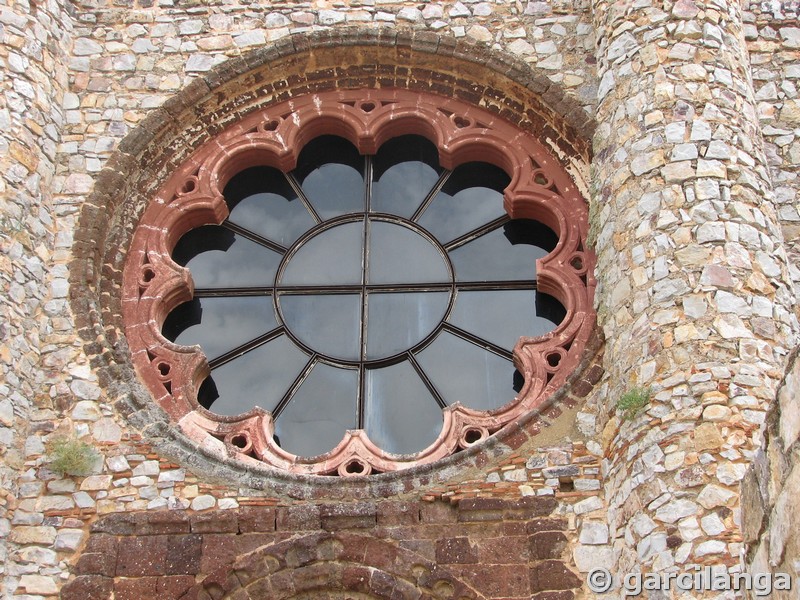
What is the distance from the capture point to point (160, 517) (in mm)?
7285

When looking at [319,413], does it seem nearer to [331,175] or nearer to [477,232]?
[477,232]

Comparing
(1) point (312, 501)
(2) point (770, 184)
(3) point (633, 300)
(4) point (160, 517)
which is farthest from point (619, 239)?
(4) point (160, 517)

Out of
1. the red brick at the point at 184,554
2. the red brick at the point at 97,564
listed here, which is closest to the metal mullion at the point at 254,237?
the red brick at the point at 184,554

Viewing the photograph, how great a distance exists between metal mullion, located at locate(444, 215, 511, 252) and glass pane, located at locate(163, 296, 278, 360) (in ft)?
4.32

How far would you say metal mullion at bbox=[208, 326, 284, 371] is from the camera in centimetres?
853

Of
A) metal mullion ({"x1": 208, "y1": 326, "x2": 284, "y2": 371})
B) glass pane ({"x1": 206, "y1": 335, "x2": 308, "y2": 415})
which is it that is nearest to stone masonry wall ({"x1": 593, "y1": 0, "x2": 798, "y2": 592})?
glass pane ({"x1": 206, "y1": 335, "x2": 308, "y2": 415})

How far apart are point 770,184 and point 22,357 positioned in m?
4.74

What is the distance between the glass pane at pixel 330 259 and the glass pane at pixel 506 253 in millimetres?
678

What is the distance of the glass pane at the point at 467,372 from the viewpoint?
8219 mm

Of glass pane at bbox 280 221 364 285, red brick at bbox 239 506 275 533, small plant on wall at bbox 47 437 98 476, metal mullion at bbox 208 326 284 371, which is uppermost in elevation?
glass pane at bbox 280 221 364 285

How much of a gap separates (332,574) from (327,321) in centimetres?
211

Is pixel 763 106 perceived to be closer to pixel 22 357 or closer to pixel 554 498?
pixel 554 498

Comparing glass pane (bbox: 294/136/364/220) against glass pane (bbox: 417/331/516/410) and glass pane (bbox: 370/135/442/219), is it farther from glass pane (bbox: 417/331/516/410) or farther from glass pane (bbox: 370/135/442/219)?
glass pane (bbox: 417/331/516/410)

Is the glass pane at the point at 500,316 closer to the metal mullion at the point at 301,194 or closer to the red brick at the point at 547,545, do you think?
the metal mullion at the point at 301,194
